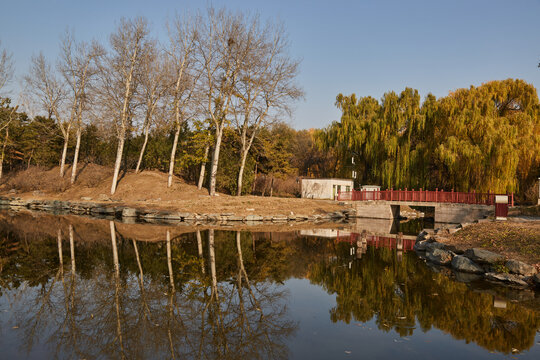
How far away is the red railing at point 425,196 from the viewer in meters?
25.6

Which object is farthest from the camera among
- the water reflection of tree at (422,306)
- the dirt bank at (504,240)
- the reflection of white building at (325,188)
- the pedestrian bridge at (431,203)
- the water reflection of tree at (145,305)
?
the reflection of white building at (325,188)

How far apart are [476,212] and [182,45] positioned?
25505 millimetres

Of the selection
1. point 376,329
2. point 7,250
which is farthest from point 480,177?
point 7,250

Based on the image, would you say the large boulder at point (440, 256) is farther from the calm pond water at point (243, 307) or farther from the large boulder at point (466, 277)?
the large boulder at point (466, 277)

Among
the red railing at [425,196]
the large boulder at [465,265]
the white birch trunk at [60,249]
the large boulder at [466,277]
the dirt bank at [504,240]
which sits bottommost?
the large boulder at [466,277]

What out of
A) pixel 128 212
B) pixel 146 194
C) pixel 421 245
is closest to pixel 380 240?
pixel 421 245

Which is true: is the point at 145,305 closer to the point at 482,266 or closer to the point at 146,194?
the point at 482,266

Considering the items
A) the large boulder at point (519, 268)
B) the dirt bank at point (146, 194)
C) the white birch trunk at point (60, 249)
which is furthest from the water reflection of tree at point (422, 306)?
the dirt bank at point (146, 194)

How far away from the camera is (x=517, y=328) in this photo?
657 cm

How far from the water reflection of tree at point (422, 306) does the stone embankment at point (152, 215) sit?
42.3 ft

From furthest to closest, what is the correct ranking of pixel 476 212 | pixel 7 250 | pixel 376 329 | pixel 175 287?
pixel 476 212
pixel 7 250
pixel 175 287
pixel 376 329

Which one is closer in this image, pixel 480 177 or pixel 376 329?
pixel 376 329

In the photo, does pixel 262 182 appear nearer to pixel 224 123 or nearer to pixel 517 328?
pixel 224 123

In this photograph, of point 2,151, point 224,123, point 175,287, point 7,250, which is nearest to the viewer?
point 175,287
